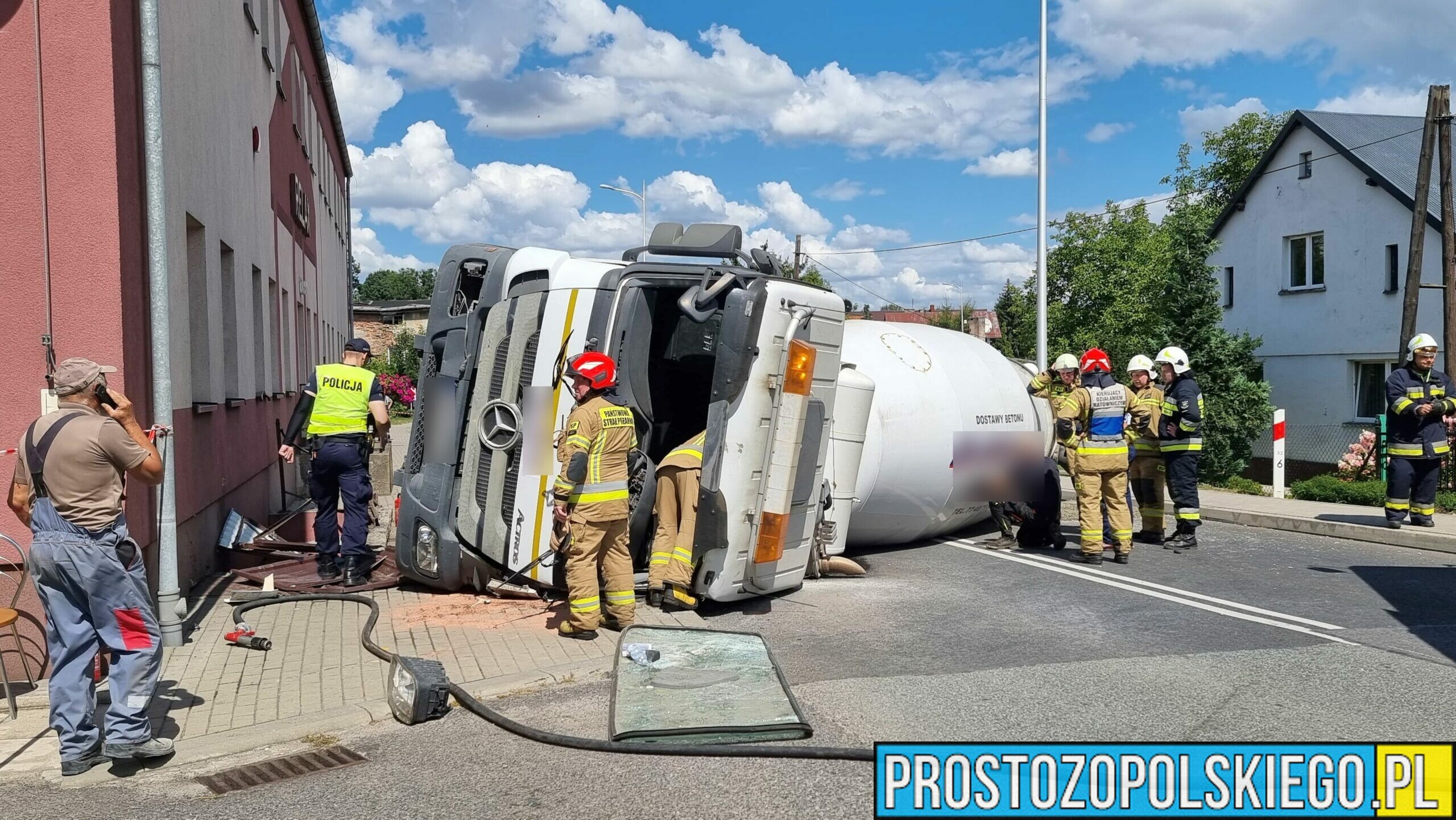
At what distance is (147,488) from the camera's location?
22.1 feet

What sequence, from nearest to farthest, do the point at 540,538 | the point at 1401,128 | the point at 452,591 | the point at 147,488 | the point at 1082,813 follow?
the point at 1082,813, the point at 147,488, the point at 540,538, the point at 452,591, the point at 1401,128

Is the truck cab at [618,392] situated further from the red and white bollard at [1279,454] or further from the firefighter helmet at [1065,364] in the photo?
the red and white bollard at [1279,454]

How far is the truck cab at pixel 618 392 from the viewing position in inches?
284

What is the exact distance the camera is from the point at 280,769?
15.5 feet

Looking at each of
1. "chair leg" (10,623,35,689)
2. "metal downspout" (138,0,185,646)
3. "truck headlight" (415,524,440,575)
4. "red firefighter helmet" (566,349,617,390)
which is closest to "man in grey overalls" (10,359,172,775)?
"chair leg" (10,623,35,689)

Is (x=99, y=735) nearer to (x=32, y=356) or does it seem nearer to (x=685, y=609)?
(x=32, y=356)

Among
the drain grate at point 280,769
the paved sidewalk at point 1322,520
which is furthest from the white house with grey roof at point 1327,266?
the drain grate at point 280,769

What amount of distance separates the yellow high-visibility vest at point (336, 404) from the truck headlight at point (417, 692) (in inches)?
138

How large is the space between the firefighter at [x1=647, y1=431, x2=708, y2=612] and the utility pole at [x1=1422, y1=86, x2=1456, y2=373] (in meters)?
14.9

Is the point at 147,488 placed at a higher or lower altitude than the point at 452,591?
higher

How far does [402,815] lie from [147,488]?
11.9 ft

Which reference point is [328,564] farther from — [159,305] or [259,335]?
[259,335]

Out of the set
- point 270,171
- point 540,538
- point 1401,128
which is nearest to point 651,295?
point 540,538

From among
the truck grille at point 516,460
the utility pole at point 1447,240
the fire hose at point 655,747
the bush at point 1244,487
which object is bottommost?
the bush at point 1244,487
